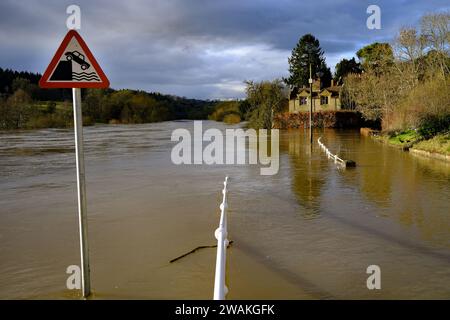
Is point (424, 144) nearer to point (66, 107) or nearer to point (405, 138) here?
point (405, 138)

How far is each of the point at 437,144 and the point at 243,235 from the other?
58.0ft

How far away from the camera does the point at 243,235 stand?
7.96 metres

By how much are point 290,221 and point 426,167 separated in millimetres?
11186

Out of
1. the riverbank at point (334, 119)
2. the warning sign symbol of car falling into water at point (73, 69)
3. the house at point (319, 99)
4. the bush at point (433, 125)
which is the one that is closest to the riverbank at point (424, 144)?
the bush at point (433, 125)

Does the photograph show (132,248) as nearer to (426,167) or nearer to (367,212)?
(367,212)

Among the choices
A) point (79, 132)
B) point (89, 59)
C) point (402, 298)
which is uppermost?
point (89, 59)

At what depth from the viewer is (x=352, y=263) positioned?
637 centimetres

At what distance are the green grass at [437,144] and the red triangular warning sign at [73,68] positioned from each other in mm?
18985

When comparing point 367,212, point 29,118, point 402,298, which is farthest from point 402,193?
point 29,118

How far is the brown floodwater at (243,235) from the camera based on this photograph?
18.4 feet

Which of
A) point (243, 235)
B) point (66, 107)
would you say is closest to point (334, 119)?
point (243, 235)

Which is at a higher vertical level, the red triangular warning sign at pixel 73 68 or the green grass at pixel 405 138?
the red triangular warning sign at pixel 73 68

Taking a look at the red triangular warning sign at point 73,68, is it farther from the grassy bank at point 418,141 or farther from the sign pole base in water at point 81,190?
the grassy bank at point 418,141
